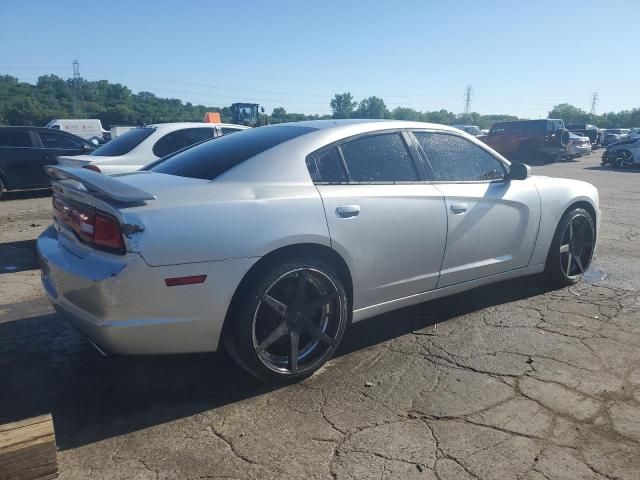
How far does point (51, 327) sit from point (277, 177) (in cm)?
218

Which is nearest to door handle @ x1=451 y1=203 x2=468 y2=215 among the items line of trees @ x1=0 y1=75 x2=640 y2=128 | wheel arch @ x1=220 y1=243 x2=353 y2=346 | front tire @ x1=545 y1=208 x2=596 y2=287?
wheel arch @ x1=220 y1=243 x2=353 y2=346

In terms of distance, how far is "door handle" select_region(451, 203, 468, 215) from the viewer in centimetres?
374

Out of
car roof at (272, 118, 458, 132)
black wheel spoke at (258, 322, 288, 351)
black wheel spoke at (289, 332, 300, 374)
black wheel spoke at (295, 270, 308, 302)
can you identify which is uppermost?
car roof at (272, 118, 458, 132)

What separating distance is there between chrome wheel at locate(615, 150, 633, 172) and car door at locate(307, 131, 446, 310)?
20093 mm

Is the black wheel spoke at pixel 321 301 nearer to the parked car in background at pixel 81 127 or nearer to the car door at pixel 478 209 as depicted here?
the car door at pixel 478 209

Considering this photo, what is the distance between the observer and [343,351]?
3.54 m

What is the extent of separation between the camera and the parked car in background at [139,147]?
685 centimetres

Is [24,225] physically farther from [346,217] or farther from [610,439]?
[610,439]

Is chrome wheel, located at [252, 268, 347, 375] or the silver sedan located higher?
the silver sedan

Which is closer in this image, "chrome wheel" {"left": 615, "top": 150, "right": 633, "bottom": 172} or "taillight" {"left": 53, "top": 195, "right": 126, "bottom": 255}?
"taillight" {"left": 53, "top": 195, "right": 126, "bottom": 255}

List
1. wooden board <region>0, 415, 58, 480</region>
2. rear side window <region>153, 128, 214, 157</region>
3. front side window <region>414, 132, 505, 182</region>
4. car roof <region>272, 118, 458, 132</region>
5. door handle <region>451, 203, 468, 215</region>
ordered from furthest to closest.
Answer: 1. rear side window <region>153, 128, 214, 157</region>
2. front side window <region>414, 132, 505, 182</region>
3. door handle <region>451, 203, 468, 215</region>
4. car roof <region>272, 118, 458, 132</region>
5. wooden board <region>0, 415, 58, 480</region>

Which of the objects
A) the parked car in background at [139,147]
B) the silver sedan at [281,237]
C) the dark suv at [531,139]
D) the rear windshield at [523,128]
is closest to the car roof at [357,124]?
the silver sedan at [281,237]

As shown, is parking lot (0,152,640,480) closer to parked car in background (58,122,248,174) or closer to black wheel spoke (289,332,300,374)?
black wheel spoke (289,332,300,374)

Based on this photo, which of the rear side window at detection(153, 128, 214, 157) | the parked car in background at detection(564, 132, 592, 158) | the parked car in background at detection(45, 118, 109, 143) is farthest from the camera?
the parked car in background at detection(45, 118, 109, 143)
